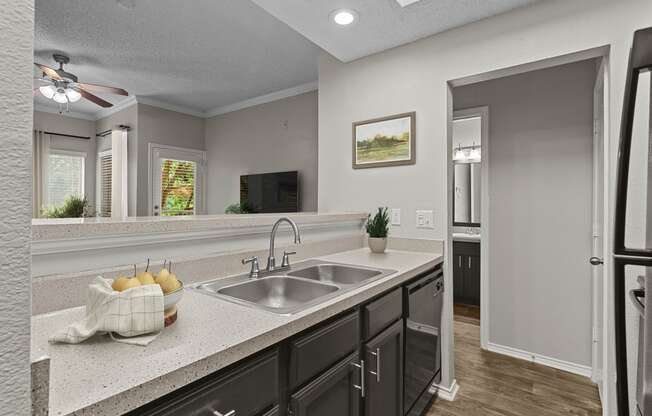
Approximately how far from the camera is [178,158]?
497 centimetres

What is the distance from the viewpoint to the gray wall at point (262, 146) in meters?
4.02

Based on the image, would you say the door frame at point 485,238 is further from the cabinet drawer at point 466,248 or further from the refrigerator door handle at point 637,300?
the refrigerator door handle at point 637,300

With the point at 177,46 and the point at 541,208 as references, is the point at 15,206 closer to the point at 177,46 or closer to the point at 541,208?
the point at 541,208

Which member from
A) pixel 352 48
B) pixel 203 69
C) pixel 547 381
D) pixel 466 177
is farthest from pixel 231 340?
pixel 466 177

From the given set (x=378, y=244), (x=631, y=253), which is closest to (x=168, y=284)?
(x=631, y=253)

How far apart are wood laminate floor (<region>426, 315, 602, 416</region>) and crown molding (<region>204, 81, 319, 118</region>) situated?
330 cm

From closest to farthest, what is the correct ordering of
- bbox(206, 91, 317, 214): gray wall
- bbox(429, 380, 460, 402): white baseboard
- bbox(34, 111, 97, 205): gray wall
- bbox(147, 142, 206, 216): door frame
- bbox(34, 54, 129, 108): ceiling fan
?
bbox(429, 380, 460, 402): white baseboard, bbox(34, 54, 129, 108): ceiling fan, bbox(206, 91, 317, 214): gray wall, bbox(147, 142, 206, 216): door frame, bbox(34, 111, 97, 205): gray wall

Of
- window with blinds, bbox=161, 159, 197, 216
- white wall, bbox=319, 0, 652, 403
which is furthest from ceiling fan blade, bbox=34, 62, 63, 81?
white wall, bbox=319, 0, 652, 403

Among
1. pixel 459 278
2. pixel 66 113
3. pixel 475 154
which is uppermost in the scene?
pixel 66 113

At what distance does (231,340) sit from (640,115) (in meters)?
1.94

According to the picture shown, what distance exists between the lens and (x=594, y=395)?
6.84ft

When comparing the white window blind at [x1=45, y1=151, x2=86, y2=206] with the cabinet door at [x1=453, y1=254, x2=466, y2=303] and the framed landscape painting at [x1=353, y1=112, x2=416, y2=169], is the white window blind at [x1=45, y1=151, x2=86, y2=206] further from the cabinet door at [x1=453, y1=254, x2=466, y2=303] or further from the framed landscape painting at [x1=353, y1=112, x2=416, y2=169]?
the cabinet door at [x1=453, y1=254, x2=466, y2=303]

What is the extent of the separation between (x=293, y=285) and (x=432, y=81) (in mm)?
1617

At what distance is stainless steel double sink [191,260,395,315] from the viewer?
1289 millimetres
